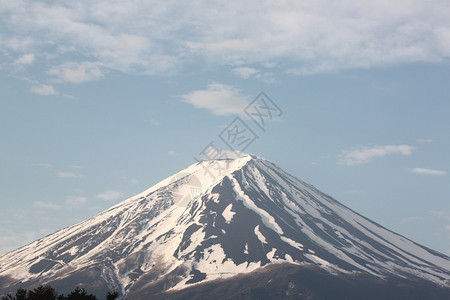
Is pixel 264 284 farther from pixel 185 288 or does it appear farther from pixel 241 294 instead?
pixel 185 288

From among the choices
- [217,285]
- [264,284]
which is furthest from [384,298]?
[217,285]

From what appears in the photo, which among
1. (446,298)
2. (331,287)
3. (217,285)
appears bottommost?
(446,298)

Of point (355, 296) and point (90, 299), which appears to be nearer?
point (90, 299)

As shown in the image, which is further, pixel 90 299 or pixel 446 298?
pixel 446 298

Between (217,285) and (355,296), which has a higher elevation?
(217,285)

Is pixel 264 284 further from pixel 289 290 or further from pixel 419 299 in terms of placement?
pixel 419 299

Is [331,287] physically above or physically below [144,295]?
below

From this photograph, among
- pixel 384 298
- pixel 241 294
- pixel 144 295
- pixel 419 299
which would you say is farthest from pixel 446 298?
pixel 144 295

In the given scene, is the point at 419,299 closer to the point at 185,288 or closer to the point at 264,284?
the point at 264,284
